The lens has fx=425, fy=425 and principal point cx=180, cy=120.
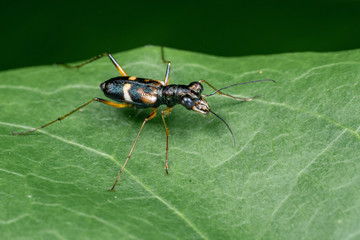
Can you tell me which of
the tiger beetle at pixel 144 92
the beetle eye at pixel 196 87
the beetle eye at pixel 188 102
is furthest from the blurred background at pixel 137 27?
the beetle eye at pixel 188 102

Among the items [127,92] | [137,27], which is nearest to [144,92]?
[127,92]

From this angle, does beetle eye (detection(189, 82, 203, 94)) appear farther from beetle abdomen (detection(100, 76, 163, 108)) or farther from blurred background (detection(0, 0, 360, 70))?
blurred background (detection(0, 0, 360, 70))

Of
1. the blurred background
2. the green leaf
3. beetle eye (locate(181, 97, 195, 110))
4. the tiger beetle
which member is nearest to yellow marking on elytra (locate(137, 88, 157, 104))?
the tiger beetle

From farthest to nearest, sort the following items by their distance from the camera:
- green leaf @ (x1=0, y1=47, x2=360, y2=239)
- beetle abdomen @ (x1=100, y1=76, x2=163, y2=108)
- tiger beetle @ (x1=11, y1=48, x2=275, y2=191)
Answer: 1. beetle abdomen @ (x1=100, y1=76, x2=163, y2=108)
2. tiger beetle @ (x1=11, y1=48, x2=275, y2=191)
3. green leaf @ (x1=0, y1=47, x2=360, y2=239)

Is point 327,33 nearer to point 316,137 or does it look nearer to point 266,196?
point 316,137

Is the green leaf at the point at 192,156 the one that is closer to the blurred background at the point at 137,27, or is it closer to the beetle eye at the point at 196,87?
the beetle eye at the point at 196,87
